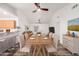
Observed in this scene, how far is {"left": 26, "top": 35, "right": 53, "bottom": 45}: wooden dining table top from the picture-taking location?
2853 mm

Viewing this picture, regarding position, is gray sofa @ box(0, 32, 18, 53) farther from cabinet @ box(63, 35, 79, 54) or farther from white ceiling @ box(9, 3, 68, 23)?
cabinet @ box(63, 35, 79, 54)

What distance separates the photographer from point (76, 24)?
2842mm

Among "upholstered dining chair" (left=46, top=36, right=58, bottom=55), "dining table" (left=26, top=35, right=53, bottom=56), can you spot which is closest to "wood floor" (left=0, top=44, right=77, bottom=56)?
"upholstered dining chair" (left=46, top=36, right=58, bottom=55)

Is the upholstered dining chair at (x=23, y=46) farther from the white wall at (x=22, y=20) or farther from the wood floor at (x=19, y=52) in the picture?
the white wall at (x=22, y=20)

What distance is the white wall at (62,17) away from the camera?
2.78 meters

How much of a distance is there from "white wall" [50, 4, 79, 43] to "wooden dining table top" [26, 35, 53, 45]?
28 cm

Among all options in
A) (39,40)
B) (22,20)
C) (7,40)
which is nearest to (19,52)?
(7,40)

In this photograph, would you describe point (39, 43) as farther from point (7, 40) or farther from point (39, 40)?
point (7, 40)

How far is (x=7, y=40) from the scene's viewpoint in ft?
9.64

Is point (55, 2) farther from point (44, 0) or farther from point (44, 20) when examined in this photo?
point (44, 20)

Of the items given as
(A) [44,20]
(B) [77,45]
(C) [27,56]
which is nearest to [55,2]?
(A) [44,20]

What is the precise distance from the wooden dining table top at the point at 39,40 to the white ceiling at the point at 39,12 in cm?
38

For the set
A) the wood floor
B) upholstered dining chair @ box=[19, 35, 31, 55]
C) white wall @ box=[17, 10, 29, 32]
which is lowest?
the wood floor

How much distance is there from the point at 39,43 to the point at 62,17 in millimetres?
833
